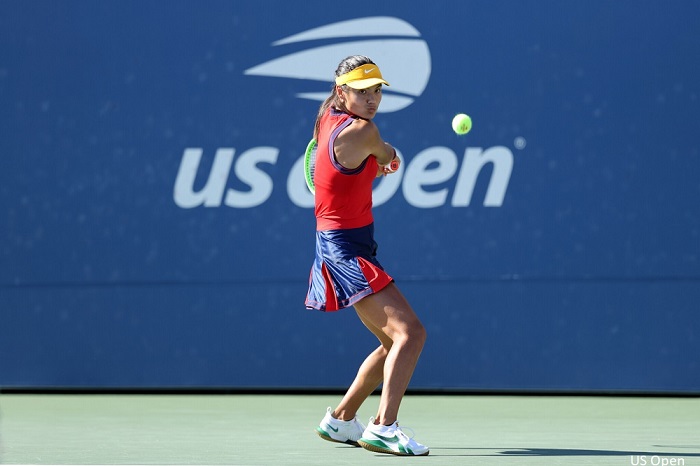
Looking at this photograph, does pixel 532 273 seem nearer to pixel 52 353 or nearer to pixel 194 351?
pixel 194 351

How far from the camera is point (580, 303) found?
7.07 metres

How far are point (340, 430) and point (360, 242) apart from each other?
30.8 inches

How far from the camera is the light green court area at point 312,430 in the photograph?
15.2 ft

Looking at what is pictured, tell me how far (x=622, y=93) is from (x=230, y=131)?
2206 millimetres

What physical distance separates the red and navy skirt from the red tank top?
44mm

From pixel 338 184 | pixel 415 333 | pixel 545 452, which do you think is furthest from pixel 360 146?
pixel 545 452

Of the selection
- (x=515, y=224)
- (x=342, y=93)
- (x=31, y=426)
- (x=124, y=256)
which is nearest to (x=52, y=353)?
(x=124, y=256)

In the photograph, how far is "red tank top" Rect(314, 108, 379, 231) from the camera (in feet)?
15.7

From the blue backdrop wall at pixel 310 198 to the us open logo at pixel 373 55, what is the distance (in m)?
0.01

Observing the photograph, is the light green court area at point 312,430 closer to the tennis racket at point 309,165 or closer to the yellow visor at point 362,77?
the tennis racket at point 309,165

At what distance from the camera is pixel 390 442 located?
4.67 metres

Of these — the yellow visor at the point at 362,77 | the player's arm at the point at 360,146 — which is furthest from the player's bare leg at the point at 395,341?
the yellow visor at the point at 362,77

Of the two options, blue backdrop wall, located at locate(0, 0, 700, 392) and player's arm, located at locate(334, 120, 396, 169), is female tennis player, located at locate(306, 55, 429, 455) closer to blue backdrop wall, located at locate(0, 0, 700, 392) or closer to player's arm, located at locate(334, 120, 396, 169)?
player's arm, located at locate(334, 120, 396, 169)

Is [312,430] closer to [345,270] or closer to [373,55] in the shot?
[345,270]
